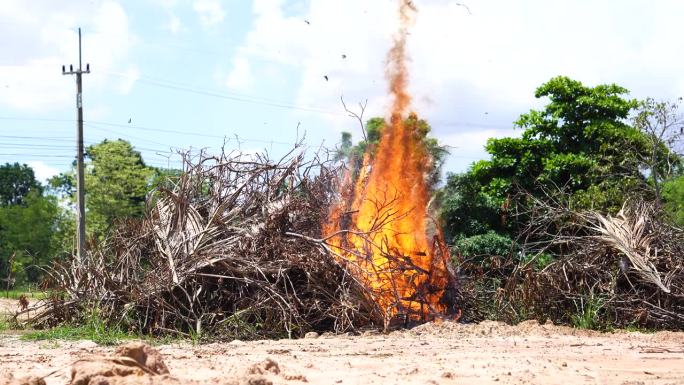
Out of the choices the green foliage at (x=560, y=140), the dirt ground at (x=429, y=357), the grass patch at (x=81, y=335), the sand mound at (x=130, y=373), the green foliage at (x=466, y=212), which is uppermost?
the green foliage at (x=560, y=140)

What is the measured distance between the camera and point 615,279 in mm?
13859

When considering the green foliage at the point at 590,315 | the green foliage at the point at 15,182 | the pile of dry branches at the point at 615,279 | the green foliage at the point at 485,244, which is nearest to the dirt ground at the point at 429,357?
the green foliage at the point at 590,315

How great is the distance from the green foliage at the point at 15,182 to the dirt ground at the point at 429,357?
57.3 m

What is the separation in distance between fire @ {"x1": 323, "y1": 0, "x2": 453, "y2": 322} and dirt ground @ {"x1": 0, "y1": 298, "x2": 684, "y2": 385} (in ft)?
3.03

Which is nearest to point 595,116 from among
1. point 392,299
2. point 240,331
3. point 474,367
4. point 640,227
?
point 640,227

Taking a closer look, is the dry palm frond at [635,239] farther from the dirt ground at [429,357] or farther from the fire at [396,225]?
the fire at [396,225]

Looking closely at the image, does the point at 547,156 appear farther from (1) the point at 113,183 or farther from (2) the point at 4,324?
(1) the point at 113,183

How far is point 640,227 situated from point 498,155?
1496cm

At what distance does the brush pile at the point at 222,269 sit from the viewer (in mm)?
12391

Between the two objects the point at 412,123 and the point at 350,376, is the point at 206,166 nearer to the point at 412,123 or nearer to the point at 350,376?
the point at 412,123

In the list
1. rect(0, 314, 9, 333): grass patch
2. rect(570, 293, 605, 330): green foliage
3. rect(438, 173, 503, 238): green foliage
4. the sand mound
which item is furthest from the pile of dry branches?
rect(438, 173, 503, 238): green foliage

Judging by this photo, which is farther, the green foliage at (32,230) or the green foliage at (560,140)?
the green foliage at (32,230)

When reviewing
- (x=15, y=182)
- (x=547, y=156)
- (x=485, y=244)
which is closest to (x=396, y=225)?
(x=485, y=244)

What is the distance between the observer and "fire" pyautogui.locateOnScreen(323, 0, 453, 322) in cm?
1352
